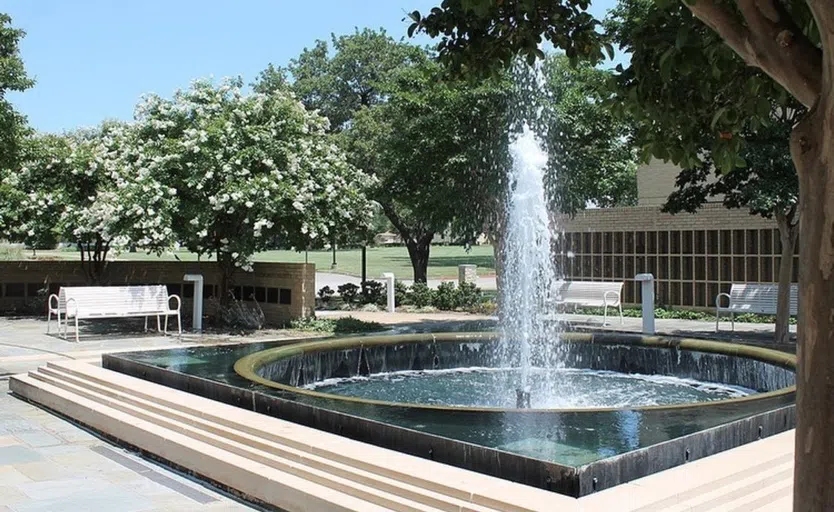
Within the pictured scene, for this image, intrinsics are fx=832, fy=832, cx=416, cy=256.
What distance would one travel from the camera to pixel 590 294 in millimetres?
18938

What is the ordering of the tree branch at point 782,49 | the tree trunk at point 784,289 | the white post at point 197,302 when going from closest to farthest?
the tree branch at point 782,49, the tree trunk at point 784,289, the white post at point 197,302

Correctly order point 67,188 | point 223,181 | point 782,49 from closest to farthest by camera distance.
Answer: point 782,49 < point 223,181 < point 67,188

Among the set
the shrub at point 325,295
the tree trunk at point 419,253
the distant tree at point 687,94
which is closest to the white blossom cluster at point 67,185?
the shrub at point 325,295

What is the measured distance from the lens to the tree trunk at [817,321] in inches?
102

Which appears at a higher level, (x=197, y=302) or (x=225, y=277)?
(x=225, y=277)

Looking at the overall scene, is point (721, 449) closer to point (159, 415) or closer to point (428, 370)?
point (159, 415)

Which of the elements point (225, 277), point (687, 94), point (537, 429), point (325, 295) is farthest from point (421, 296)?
point (687, 94)

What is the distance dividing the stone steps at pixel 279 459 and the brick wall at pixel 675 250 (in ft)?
48.3

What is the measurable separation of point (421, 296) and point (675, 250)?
6983mm

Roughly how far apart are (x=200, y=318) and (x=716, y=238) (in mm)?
11972

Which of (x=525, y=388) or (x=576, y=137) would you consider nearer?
(x=525, y=388)

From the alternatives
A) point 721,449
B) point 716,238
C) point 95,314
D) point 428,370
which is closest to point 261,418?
point 721,449

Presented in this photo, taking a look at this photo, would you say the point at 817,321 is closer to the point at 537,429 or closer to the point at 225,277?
the point at 537,429

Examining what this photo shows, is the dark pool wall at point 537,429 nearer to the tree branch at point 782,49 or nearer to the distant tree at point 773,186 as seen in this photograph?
the tree branch at point 782,49
